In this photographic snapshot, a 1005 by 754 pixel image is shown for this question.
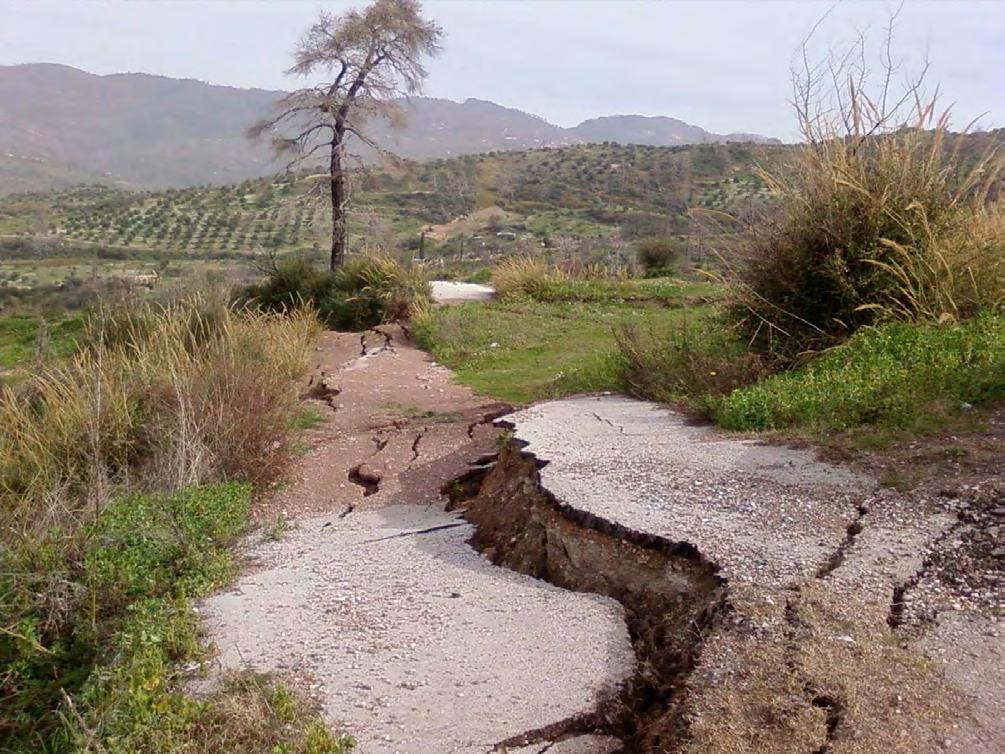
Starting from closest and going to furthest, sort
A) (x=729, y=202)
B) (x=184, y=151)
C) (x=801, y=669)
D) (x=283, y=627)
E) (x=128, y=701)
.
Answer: (x=801, y=669)
(x=128, y=701)
(x=283, y=627)
(x=729, y=202)
(x=184, y=151)

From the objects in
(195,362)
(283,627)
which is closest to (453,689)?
(283,627)

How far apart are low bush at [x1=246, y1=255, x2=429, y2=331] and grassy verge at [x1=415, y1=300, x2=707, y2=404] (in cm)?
68

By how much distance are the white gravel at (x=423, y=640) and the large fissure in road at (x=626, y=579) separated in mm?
81

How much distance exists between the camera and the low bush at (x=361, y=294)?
15367mm

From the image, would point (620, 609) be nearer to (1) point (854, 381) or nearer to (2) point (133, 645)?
(2) point (133, 645)

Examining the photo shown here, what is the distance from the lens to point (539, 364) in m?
11.6

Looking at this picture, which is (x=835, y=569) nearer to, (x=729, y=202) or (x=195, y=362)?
(x=195, y=362)

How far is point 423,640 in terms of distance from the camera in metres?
4.33

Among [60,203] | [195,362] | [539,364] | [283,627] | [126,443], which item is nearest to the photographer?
[283,627]

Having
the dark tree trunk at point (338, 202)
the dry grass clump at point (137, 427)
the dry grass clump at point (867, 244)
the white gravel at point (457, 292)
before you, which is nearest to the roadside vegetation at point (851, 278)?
the dry grass clump at point (867, 244)

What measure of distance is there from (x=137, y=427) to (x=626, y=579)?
15.3 ft

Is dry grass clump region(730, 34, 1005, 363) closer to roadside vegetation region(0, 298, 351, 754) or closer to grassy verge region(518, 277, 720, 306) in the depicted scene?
roadside vegetation region(0, 298, 351, 754)

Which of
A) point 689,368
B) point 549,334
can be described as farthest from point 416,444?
point 549,334

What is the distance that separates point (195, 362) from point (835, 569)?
229 inches
